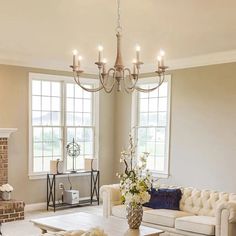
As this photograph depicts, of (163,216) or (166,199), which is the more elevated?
(166,199)

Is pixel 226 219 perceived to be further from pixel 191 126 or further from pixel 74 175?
pixel 74 175

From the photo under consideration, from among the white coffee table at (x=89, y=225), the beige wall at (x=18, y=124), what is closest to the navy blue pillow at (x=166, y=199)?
the white coffee table at (x=89, y=225)

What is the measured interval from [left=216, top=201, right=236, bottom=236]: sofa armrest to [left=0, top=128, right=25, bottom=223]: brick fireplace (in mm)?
3507

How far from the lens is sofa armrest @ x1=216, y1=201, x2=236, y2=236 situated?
4.50 metres

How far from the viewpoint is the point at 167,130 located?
24.6 ft

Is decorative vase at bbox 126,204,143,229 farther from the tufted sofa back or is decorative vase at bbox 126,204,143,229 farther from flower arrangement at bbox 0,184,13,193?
flower arrangement at bbox 0,184,13,193

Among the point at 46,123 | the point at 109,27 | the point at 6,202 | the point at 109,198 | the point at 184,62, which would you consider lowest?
the point at 6,202

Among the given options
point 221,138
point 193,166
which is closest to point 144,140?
point 193,166

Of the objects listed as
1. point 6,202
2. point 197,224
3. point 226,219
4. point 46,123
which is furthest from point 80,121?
point 226,219

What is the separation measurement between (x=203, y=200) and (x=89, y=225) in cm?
181

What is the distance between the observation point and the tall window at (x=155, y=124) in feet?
24.8

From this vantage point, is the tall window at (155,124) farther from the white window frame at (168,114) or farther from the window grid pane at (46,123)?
the window grid pane at (46,123)

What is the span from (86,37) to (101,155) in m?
3.33

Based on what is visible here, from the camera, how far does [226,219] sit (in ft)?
14.8
